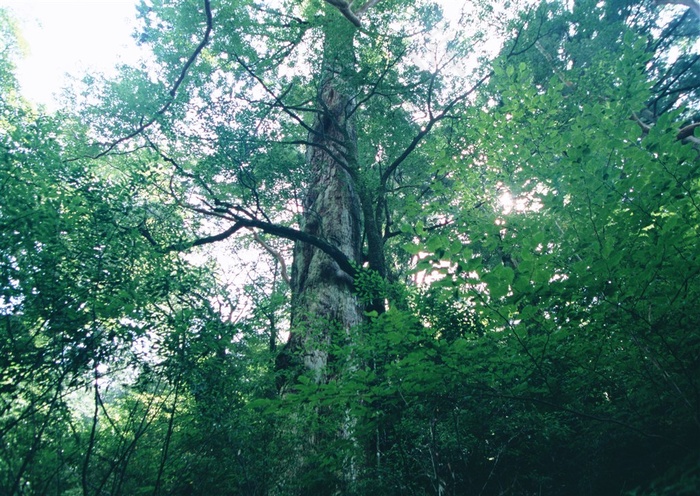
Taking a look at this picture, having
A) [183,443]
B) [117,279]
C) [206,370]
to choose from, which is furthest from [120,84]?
[183,443]

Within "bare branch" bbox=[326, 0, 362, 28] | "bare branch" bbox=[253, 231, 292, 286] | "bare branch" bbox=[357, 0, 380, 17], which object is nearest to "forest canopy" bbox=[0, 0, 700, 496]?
"bare branch" bbox=[326, 0, 362, 28]

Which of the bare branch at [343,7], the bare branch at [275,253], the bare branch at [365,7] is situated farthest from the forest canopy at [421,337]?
the bare branch at [275,253]


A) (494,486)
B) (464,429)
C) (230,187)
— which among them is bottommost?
(494,486)

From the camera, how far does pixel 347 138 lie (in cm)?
718

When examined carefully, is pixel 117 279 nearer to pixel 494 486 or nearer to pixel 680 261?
pixel 494 486

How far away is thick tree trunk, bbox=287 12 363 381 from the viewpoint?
16.1ft

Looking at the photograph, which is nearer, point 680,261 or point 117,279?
point 680,261

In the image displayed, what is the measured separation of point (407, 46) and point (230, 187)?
507cm

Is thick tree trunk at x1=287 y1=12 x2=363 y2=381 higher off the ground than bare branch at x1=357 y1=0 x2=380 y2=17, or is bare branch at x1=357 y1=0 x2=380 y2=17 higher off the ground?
bare branch at x1=357 y1=0 x2=380 y2=17

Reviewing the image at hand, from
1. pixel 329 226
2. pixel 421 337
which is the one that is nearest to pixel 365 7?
pixel 329 226

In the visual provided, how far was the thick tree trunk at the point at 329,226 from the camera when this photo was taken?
4.90 m

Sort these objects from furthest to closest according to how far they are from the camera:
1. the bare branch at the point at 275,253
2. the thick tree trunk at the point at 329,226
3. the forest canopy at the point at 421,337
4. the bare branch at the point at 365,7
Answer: the bare branch at the point at 275,253 < the bare branch at the point at 365,7 < the thick tree trunk at the point at 329,226 < the forest canopy at the point at 421,337

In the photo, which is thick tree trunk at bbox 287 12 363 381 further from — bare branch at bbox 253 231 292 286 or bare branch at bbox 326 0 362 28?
bare branch at bbox 253 231 292 286

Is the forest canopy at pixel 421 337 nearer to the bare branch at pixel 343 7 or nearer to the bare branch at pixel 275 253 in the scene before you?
the bare branch at pixel 343 7
